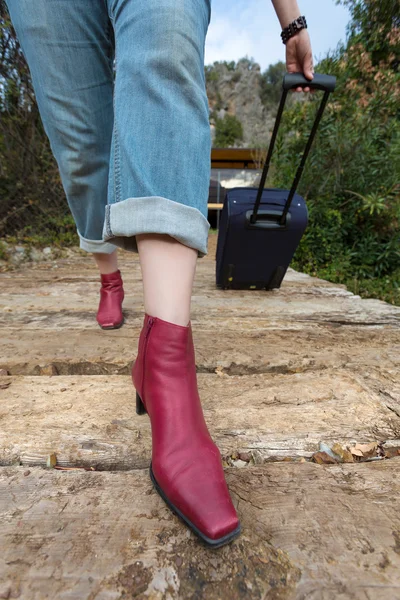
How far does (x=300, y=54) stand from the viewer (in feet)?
3.59

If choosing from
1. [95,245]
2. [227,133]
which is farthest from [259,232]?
[227,133]

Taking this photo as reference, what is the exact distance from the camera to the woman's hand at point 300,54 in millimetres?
1018

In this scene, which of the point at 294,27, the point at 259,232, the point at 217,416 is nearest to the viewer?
the point at 217,416

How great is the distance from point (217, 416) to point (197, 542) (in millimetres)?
294

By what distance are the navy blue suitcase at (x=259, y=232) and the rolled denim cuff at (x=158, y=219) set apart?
121 centimetres

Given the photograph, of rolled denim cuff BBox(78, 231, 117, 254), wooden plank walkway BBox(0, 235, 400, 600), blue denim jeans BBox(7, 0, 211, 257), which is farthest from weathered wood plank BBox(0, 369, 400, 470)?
rolled denim cuff BBox(78, 231, 117, 254)

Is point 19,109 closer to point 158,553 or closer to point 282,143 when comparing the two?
point 282,143

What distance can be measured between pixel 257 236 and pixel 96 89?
1.14 metres

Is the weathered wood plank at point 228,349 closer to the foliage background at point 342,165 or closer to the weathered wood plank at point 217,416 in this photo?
the weathered wood plank at point 217,416

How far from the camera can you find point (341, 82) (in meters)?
3.86

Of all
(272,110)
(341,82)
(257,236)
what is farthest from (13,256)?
(272,110)

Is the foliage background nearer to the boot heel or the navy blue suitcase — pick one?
the navy blue suitcase

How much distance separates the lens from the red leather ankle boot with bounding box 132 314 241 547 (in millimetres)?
494

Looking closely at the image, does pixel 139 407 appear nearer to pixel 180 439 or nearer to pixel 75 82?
pixel 180 439
